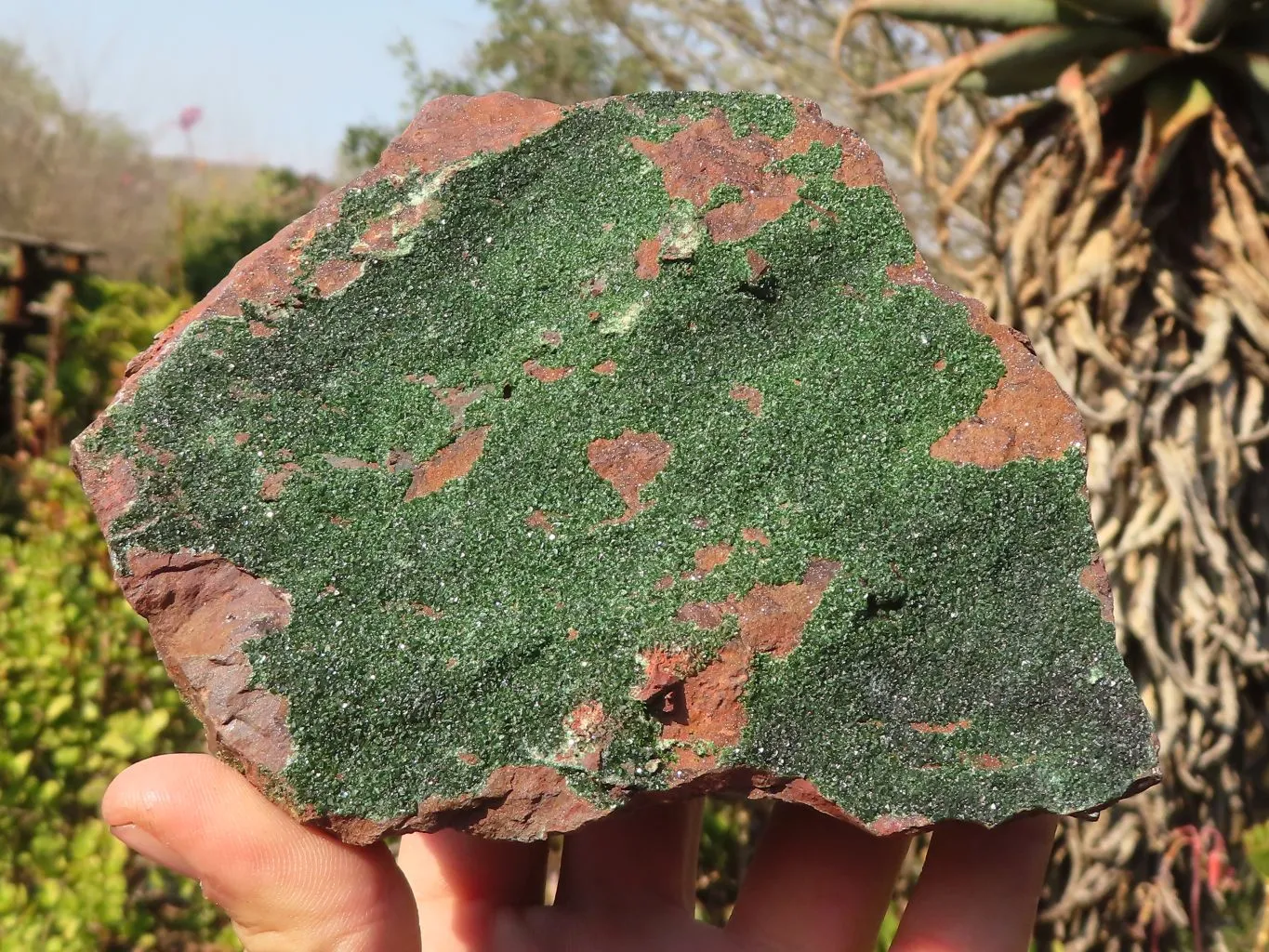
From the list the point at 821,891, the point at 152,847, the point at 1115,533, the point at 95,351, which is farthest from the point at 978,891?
the point at 95,351

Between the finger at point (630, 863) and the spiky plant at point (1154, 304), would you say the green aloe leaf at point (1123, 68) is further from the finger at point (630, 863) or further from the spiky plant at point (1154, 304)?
the finger at point (630, 863)

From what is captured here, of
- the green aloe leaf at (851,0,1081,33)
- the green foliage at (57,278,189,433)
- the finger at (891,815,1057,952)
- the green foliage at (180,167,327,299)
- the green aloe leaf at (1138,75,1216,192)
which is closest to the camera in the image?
the finger at (891,815,1057,952)

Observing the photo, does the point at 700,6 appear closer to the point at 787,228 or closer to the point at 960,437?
the point at 787,228

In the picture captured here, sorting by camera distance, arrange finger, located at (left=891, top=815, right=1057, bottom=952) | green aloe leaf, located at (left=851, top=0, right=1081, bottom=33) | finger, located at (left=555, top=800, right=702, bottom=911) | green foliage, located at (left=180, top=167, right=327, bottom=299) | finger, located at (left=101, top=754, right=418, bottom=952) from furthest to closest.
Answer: green foliage, located at (left=180, top=167, right=327, bottom=299) < green aloe leaf, located at (left=851, top=0, right=1081, bottom=33) < finger, located at (left=555, top=800, right=702, bottom=911) < finger, located at (left=891, top=815, right=1057, bottom=952) < finger, located at (left=101, top=754, right=418, bottom=952)

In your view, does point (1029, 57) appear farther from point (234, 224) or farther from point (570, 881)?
point (234, 224)

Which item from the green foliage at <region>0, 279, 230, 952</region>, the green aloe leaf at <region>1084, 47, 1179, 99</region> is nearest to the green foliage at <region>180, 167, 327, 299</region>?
the green foliage at <region>0, 279, 230, 952</region>

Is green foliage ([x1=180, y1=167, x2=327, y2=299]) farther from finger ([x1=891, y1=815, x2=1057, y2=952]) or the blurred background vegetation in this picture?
finger ([x1=891, y1=815, x2=1057, y2=952])
